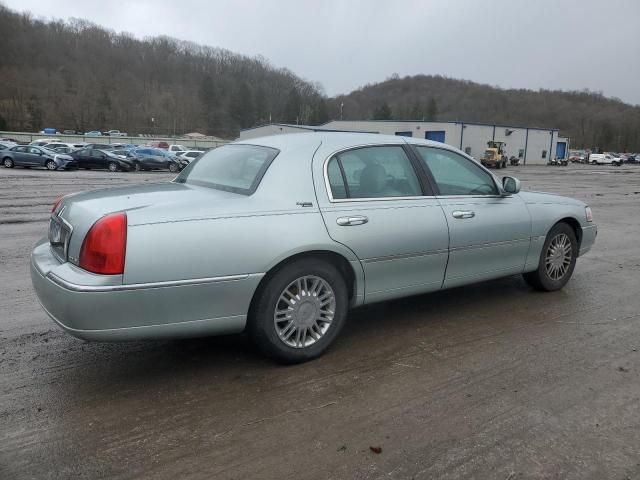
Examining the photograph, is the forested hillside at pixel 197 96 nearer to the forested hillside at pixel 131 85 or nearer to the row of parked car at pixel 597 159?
the forested hillside at pixel 131 85

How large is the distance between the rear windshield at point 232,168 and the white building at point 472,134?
163 feet

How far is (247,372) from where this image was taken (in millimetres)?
3643

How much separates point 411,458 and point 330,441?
44 cm

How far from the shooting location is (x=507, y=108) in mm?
129125

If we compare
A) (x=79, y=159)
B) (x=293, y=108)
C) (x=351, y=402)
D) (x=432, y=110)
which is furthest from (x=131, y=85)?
(x=351, y=402)

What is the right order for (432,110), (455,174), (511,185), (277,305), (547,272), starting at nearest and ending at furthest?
(277,305) → (455,174) → (511,185) → (547,272) → (432,110)

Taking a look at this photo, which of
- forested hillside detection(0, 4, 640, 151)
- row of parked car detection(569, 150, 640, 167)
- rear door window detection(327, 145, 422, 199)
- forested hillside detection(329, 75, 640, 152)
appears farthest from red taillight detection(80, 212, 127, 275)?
forested hillside detection(329, 75, 640, 152)

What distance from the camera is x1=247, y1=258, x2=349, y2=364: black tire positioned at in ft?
11.4

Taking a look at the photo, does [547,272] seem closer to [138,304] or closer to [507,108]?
[138,304]

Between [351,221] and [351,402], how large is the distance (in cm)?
127

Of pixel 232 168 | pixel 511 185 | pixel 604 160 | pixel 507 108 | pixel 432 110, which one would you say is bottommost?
pixel 511 185

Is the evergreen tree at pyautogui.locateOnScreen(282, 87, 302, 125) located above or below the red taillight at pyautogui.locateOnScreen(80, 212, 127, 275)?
above

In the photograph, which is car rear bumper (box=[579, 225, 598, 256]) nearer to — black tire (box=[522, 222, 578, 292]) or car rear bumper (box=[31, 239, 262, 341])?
black tire (box=[522, 222, 578, 292])

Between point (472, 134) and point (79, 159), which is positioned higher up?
point (472, 134)
